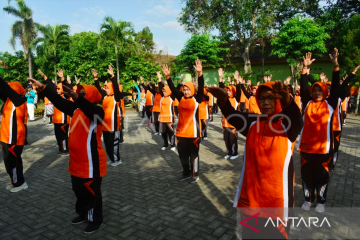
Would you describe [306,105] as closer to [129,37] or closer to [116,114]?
[116,114]

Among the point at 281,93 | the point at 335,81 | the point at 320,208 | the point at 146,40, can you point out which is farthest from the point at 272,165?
the point at 146,40

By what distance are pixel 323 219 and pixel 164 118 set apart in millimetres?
5349

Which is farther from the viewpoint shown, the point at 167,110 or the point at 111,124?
the point at 167,110

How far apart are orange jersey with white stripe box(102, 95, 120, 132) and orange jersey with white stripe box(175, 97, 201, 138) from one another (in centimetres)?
192

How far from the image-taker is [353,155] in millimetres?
7660

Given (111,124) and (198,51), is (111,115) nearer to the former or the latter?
(111,124)

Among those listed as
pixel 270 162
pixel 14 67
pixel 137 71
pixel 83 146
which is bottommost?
pixel 83 146

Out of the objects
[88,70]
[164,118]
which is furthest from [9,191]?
[88,70]

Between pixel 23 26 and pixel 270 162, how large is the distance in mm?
34497

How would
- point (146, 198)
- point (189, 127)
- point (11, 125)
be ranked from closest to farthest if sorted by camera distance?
1. point (146, 198)
2. point (11, 125)
3. point (189, 127)

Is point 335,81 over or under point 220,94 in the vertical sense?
over

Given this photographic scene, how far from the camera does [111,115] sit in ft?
22.7

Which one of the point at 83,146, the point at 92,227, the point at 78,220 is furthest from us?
the point at 78,220

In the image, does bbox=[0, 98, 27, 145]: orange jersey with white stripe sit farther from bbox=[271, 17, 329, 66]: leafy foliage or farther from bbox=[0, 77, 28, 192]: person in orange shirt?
bbox=[271, 17, 329, 66]: leafy foliage
